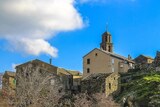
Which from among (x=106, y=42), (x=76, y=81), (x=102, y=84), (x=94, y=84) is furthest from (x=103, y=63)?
(x=102, y=84)

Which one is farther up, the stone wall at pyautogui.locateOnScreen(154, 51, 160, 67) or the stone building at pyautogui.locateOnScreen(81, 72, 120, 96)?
the stone wall at pyautogui.locateOnScreen(154, 51, 160, 67)

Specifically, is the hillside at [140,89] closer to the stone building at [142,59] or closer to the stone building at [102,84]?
the stone building at [102,84]

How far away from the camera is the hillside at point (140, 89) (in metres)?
79.5

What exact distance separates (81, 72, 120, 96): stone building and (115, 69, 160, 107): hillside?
6.09ft

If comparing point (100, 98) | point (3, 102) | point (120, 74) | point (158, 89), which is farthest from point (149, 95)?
point (3, 102)

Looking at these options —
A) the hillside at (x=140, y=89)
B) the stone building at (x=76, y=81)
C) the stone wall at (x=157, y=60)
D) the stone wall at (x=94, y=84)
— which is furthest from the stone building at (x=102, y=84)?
the stone wall at (x=157, y=60)

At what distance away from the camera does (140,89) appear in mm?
84500

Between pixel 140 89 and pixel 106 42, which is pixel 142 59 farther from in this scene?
pixel 140 89

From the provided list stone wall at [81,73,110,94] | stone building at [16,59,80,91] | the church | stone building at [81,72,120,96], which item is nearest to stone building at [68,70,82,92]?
stone building at [16,59,80,91]

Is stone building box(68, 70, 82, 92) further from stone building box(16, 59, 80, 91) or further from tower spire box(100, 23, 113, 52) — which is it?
tower spire box(100, 23, 113, 52)

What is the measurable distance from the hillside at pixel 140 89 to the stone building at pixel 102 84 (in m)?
1.86

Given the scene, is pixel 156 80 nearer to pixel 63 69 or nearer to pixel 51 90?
pixel 51 90

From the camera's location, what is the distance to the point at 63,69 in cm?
10981

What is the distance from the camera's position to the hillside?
261 ft
